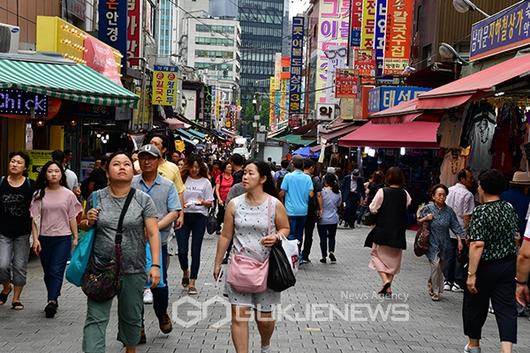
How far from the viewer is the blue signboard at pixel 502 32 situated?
12.0 meters

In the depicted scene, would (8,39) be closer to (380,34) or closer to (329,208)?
(329,208)

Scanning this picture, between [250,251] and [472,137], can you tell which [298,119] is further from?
[250,251]

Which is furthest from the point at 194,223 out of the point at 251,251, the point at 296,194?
the point at 251,251

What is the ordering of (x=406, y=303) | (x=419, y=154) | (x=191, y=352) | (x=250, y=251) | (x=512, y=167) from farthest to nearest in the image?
1. (x=419, y=154)
2. (x=512, y=167)
3. (x=406, y=303)
4. (x=191, y=352)
5. (x=250, y=251)

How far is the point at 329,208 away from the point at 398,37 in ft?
40.2

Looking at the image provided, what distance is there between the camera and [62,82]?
12352 mm

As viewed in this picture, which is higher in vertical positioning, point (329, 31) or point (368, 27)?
point (329, 31)

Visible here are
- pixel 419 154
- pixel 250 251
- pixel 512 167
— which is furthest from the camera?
pixel 419 154

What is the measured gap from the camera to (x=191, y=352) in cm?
678

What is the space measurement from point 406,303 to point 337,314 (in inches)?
54.4

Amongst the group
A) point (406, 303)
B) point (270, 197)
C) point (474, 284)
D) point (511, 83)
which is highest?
point (511, 83)

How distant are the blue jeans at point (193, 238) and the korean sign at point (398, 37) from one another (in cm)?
1510

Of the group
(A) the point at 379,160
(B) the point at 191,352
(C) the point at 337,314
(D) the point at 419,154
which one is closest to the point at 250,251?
(B) the point at 191,352

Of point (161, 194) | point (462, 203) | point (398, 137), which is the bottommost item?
point (462, 203)
